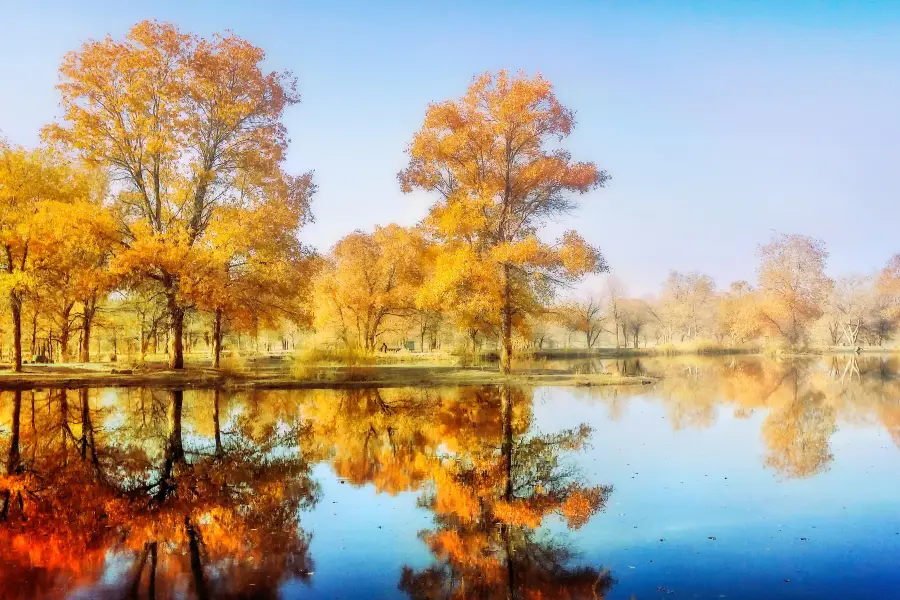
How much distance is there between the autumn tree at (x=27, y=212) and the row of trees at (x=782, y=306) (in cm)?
2842

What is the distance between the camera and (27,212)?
28344mm

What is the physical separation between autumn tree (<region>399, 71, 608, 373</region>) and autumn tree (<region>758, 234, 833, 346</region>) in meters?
48.8

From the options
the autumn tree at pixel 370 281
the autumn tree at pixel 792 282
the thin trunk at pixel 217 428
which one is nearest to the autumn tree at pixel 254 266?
the thin trunk at pixel 217 428

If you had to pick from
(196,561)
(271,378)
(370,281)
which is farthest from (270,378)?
(370,281)

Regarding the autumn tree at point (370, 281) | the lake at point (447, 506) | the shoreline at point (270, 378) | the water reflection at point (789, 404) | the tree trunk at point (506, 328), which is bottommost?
the water reflection at point (789, 404)

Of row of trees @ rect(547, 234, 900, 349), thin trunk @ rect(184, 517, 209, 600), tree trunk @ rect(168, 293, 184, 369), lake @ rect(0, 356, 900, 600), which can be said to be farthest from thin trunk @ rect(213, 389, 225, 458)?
row of trees @ rect(547, 234, 900, 349)

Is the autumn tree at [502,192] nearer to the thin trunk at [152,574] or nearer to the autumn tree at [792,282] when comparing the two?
the thin trunk at [152,574]

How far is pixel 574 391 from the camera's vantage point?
2536 cm

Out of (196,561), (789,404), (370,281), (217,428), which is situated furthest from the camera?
(370,281)

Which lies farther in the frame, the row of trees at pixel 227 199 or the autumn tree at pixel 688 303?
the autumn tree at pixel 688 303

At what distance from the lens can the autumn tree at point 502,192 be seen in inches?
1131

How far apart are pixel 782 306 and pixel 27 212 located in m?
67.1

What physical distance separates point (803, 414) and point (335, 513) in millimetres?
15376

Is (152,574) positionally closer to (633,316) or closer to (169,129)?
(169,129)
